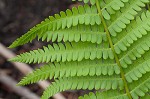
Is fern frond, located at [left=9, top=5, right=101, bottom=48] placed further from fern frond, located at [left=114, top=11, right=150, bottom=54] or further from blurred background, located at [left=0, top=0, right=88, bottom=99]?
blurred background, located at [left=0, top=0, right=88, bottom=99]

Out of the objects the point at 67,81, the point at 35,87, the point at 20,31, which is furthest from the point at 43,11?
the point at 67,81

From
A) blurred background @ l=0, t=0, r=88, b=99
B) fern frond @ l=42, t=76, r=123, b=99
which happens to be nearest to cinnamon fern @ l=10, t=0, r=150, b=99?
fern frond @ l=42, t=76, r=123, b=99

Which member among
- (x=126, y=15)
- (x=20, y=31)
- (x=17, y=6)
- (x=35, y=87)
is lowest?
(x=35, y=87)

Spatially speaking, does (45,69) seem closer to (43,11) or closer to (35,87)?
(35,87)

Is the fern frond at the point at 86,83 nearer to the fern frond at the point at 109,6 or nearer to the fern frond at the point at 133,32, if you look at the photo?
the fern frond at the point at 133,32

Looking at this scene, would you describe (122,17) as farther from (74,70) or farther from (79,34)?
(74,70)

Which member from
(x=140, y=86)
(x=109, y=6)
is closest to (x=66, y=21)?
(x=109, y=6)
